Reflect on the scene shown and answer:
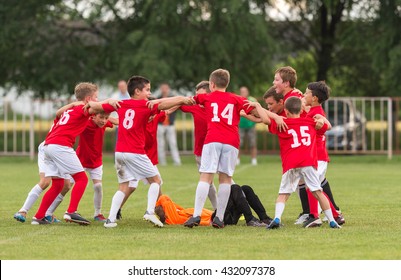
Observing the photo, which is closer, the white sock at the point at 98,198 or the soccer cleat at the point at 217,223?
the soccer cleat at the point at 217,223

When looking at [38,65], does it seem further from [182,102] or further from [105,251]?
[105,251]

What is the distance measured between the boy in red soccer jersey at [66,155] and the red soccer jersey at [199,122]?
1168 millimetres

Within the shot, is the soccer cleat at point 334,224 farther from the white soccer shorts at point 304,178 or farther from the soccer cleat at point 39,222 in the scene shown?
the soccer cleat at point 39,222

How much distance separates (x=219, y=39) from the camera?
30.6 metres

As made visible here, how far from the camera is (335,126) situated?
30.1 metres

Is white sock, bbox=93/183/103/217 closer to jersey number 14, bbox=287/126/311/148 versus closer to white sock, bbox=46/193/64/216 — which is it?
white sock, bbox=46/193/64/216

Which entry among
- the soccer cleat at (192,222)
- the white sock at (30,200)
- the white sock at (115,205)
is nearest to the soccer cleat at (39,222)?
the white sock at (30,200)

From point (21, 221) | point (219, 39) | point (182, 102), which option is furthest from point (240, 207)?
point (219, 39)

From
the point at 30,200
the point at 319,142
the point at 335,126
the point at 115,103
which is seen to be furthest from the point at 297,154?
the point at 335,126

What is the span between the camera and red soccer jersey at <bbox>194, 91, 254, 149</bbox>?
1158cm

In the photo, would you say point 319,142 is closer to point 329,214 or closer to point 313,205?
point 313,205

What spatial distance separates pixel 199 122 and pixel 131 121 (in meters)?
1.33

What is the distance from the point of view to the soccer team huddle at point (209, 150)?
11.4 m

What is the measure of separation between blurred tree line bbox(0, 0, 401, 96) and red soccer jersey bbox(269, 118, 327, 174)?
18.3 metres
